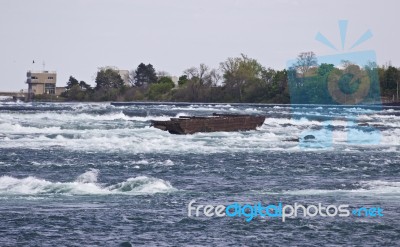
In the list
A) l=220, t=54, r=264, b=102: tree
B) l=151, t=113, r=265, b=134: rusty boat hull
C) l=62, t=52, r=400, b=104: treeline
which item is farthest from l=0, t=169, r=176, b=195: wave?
l=220, t=54, r=264, b=102: tree

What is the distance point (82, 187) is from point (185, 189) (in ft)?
10.5

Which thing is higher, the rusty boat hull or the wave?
the rusty boat hull

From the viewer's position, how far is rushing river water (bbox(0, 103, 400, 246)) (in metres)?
19.4

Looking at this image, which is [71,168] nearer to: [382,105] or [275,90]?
[382,105]

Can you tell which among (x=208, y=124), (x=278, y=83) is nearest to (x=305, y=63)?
(x=278, y=83)

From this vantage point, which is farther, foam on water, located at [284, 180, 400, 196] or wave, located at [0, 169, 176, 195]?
wave, located at [0, 169, 176, 195]

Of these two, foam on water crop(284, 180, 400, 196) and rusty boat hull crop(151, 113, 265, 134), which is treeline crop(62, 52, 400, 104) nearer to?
rusty boat hull crop(151, 113, 265, 134)

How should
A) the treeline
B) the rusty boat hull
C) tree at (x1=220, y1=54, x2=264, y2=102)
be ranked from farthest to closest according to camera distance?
1. tree at (x1=220, y1=54, x2=264, y2=102)
2. the treeline
3. the rusty boat hull

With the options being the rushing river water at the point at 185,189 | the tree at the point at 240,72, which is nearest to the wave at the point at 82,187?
the rushing river water at the point at 185,189

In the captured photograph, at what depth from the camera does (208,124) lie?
60125 mm

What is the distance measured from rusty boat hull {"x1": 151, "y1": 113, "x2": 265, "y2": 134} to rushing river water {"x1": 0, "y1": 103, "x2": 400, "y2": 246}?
738 centimetres

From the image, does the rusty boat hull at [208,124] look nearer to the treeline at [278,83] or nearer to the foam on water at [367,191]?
the foam on water at [367,191]

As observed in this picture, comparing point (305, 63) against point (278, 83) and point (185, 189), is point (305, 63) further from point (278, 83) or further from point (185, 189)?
point (185, 189)

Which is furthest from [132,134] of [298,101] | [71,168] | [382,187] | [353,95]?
[298,101]
